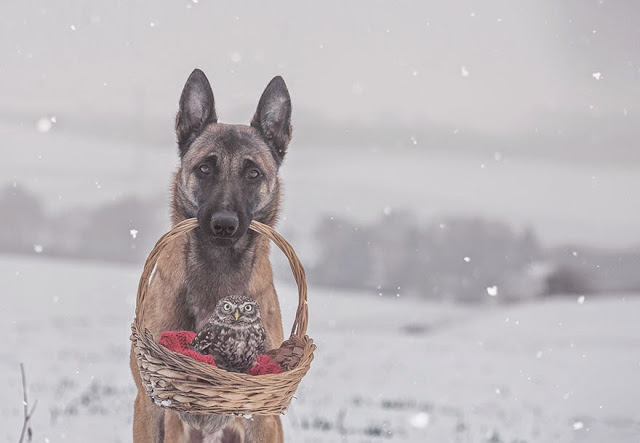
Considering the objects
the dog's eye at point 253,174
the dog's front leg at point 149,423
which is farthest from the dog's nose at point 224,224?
the dog's front leg at point 149,423

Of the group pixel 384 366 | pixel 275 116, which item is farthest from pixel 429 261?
pixel 275 116

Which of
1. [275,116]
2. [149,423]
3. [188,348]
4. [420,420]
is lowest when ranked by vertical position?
[420,420]

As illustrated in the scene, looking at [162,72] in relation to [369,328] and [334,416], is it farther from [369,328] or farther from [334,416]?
[369,328]

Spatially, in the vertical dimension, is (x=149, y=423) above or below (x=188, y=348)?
below

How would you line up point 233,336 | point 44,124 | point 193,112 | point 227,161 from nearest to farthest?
point 233,336
point 227,161
point 193,112
point 44,124

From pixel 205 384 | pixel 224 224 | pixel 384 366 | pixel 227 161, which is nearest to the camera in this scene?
pixel 205 384

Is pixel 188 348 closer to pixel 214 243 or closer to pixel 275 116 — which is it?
pixel 214 243

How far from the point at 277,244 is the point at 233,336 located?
1.30 feet

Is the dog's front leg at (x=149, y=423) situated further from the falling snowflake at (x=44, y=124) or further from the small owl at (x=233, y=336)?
the falling snowflake at (x=44, y=124)

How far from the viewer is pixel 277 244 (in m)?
2.50

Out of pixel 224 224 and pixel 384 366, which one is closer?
pixel 224 224

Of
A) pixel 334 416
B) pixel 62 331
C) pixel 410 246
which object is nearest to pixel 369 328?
pixel 410 246

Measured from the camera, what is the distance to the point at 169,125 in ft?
13.1

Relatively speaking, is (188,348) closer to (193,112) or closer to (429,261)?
(193,112)
